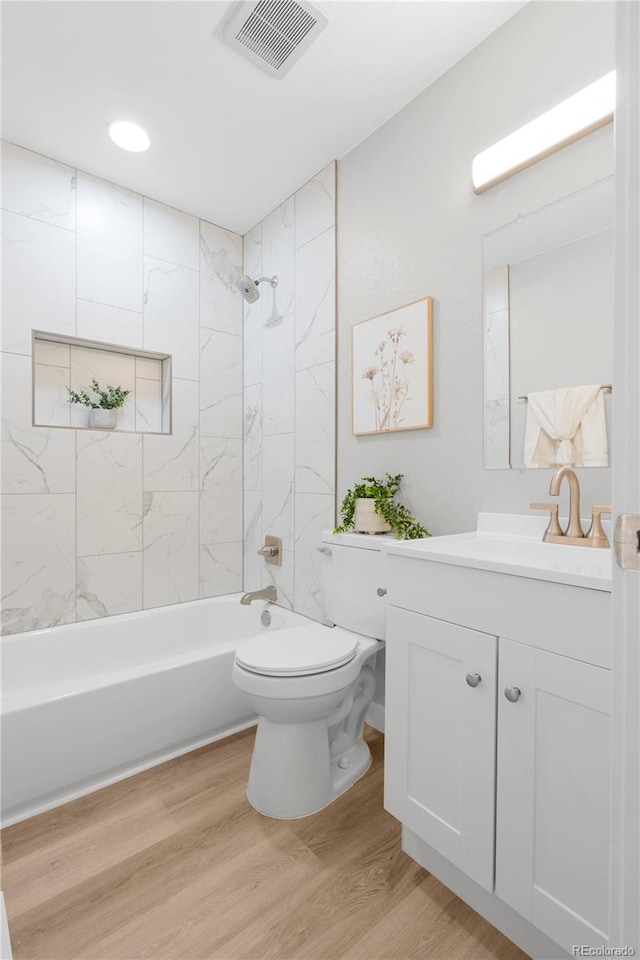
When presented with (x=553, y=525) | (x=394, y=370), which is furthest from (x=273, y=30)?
(x=553, y=525)

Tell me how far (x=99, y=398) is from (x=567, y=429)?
6.82 feet

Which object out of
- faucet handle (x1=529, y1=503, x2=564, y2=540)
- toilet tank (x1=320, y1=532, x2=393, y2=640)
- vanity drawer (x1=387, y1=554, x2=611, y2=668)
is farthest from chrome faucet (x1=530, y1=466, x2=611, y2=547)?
toilet tank (x1=320, y1=532, x2=393, y2=640)

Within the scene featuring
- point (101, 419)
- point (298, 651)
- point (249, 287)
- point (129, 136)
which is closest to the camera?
point (298, 651)

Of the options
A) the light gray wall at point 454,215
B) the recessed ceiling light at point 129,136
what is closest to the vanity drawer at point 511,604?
the light gray wall at point 454,215

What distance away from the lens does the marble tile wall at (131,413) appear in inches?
82.4

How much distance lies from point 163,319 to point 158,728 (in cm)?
192

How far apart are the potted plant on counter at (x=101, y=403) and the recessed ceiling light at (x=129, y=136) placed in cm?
104

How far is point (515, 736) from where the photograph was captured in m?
1.03

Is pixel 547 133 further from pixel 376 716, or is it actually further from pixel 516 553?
pixel 376 716

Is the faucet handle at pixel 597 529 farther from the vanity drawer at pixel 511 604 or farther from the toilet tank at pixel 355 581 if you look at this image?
the toilet tank at pixel 355 581

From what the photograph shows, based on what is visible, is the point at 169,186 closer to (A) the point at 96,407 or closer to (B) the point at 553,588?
(A) the point at 96,407

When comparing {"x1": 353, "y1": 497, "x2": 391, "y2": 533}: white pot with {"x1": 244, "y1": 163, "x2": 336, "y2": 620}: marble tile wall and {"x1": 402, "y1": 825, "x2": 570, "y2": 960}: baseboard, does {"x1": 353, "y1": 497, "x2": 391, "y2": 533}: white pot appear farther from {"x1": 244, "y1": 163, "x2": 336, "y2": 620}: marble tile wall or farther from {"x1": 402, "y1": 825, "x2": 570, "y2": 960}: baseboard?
{"x1": 402, "y1": 825, "x2": 570, "y2": 960}: baseboard

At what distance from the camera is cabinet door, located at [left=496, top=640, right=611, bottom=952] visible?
90 cm

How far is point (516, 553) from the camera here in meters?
1.40
